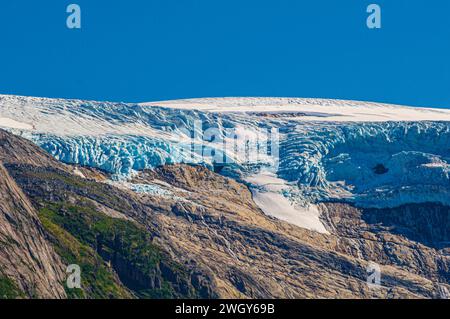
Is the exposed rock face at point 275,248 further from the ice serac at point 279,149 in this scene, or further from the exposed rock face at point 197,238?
the ice serac at point 279,149

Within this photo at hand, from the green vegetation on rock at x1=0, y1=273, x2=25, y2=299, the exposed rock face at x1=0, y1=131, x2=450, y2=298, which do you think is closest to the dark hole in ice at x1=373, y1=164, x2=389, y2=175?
the exposed rock face at x1=0, y1=131, x2=450, y2=298

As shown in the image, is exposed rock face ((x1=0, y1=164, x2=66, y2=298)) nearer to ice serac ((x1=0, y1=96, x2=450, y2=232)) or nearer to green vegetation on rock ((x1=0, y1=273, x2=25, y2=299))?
green vegetation on rock ((x1=0, y1=273, x2=25, y2=299))

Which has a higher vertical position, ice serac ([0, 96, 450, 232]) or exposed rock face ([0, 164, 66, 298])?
ice serac ([0, 96, 450, 232])

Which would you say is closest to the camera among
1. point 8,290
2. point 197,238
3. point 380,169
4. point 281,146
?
point 8,290

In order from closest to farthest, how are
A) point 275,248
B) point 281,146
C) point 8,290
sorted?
point 8,290 < point 275,248 < point 281,146

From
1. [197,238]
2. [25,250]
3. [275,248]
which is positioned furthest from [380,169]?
[25,250]

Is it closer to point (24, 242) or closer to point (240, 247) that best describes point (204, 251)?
point (240, 247)

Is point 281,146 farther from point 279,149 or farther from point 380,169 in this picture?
point 380,169
